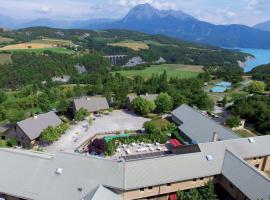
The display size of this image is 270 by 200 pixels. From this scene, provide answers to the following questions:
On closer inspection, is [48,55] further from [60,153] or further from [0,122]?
[60,153]

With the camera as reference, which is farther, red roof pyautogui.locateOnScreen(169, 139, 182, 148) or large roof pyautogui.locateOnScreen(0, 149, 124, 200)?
red roof pyautogui.locateOnScreen(169, 139, 182, 148)

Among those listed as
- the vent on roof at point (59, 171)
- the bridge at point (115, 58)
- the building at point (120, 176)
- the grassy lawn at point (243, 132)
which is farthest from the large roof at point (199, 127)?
the bridge at point (115, 58)

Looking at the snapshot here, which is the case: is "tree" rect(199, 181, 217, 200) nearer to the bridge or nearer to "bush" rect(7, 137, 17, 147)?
"bush" rect(7, 137, 17, 147)

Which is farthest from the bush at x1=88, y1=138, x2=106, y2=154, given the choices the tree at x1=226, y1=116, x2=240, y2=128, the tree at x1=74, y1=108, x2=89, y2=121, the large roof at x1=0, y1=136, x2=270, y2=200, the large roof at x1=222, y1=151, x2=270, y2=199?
the tree at x1=226, y1=116, x2=240, y2=128

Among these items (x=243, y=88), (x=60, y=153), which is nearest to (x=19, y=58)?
(x=243, y=88)

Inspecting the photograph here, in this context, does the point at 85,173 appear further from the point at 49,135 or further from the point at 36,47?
the point at 36,47

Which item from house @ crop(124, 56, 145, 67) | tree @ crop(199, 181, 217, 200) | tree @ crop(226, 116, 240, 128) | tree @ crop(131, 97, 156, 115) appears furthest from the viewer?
house @ crop(124, 56, 145, 67)
